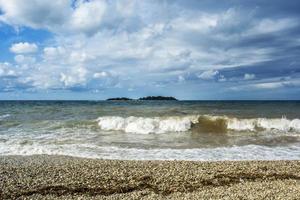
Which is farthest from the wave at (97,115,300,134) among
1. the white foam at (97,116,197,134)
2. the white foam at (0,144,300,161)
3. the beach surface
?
the beach surface

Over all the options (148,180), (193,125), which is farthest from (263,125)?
(148,180)

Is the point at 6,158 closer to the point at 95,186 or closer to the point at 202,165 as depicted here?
the point at 95,186

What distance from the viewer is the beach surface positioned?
786 centimetres

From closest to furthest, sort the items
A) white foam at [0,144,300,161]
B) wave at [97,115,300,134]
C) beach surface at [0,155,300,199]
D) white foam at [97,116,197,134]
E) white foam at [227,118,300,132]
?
beach surface at [0,155,300,199]
white foam at [0,144,300,161]
white foam at [97,116,197,134]
wave at [97,115,300,134]
white foam at [227,118,300,132]

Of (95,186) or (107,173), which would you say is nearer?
(95,186)

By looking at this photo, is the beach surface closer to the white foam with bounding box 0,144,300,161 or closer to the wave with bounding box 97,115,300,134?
the white foam with bounding box 0,144,300,161

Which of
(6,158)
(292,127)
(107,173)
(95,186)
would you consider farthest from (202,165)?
(292,127)

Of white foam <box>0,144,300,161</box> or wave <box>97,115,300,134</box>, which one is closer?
white foam <box>0,144,300,161</box>

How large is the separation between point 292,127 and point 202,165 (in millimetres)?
16290

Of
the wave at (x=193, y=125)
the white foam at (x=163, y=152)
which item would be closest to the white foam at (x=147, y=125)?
the wave at (x=193, y=125)

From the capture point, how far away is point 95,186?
27.9ft

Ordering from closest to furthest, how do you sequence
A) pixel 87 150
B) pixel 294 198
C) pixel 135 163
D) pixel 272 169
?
pixel 294 198 → pixel 272 169 → pixel 135 163 → pixel 87 150

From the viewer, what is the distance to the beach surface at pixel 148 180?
25.8 feet

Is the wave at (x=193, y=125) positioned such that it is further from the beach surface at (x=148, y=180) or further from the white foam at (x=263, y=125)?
the beach surface at (x=148, y=180)
